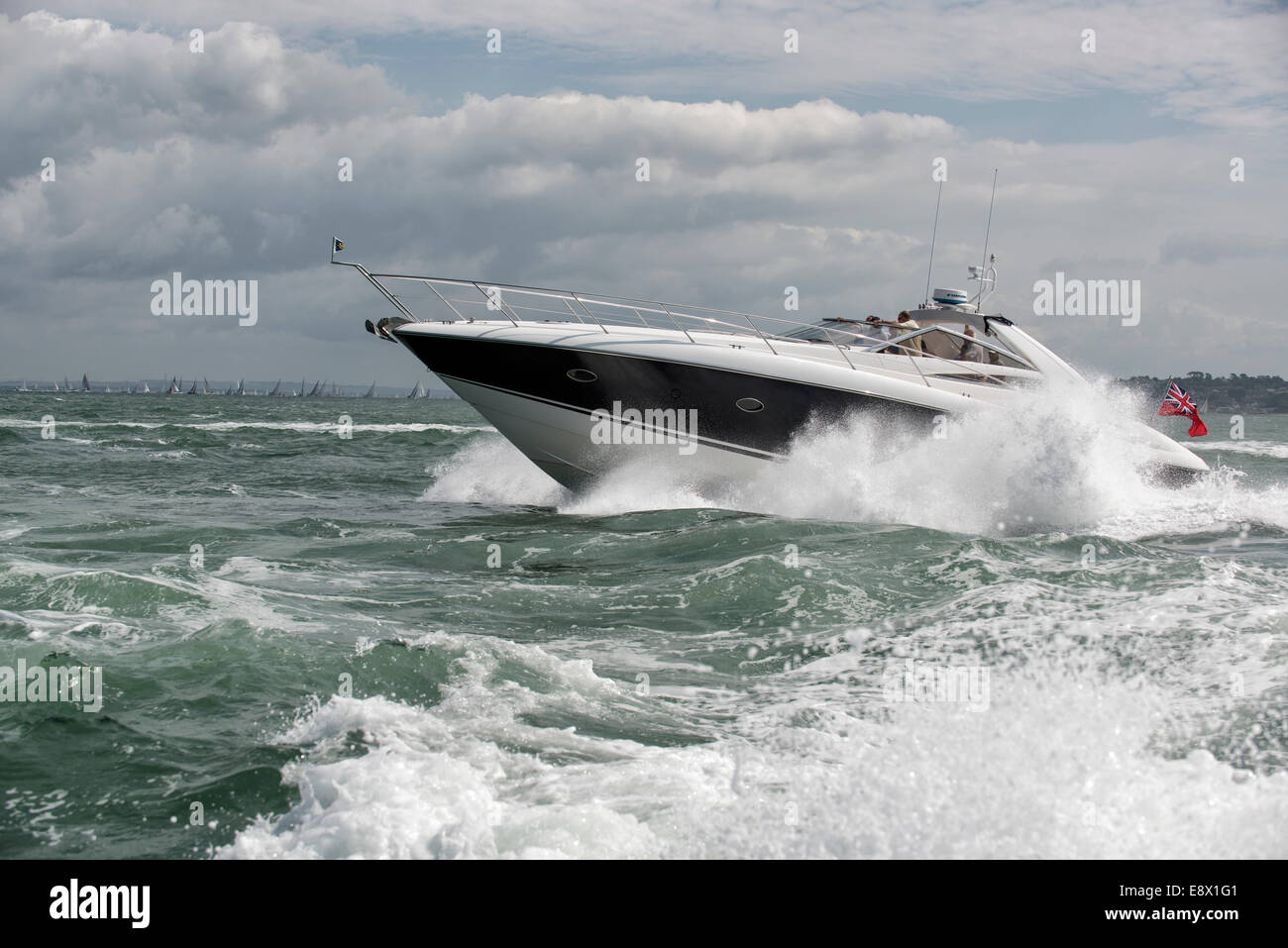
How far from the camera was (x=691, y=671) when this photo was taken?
5.96 metres

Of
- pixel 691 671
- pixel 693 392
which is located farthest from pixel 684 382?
pixel 691 671

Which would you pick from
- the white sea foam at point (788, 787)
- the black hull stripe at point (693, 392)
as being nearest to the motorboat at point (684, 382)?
the black hull stripe at point (693, 392)

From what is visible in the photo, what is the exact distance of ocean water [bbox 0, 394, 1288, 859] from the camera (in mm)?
3729

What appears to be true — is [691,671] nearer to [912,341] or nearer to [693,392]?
[693,392]

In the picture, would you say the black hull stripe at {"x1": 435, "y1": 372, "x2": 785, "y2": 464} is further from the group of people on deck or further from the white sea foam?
the white sea foam

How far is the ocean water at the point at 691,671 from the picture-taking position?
12.2ft

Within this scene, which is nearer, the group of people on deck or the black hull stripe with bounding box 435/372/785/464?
the black hull stripe with bounding box 435/372/785/464

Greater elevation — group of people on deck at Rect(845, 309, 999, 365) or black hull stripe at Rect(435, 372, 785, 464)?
group of people on deck at Rect(845, 309, 999, 365)

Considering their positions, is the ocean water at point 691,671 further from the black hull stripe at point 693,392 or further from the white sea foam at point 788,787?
the black hull stripe at point 693,392

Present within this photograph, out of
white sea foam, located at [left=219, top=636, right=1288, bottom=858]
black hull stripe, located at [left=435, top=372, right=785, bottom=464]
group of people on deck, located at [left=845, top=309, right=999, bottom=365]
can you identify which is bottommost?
white sea foam, located at [left=219, top=636, right=1288, bottom=858]

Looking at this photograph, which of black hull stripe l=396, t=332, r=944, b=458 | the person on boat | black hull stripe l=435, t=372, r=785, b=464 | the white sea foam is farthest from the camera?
the person on boat

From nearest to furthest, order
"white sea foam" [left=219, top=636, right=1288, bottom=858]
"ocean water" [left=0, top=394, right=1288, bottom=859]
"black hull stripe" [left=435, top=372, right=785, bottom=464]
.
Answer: "white sea foam" [left=219, top=636, right=1288, bottom=858] → "ocean water" [left=0, top=394, right=1288, bottom=859] → "black hull stripe" [left=435, top=372, right=785, bottom=464]

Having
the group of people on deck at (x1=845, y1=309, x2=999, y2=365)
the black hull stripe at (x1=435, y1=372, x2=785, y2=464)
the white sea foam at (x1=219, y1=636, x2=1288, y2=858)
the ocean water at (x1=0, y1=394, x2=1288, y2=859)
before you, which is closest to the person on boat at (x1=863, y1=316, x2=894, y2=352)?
the group of people on deck at (x1=845, y1=309, x2=999, y2=365)
